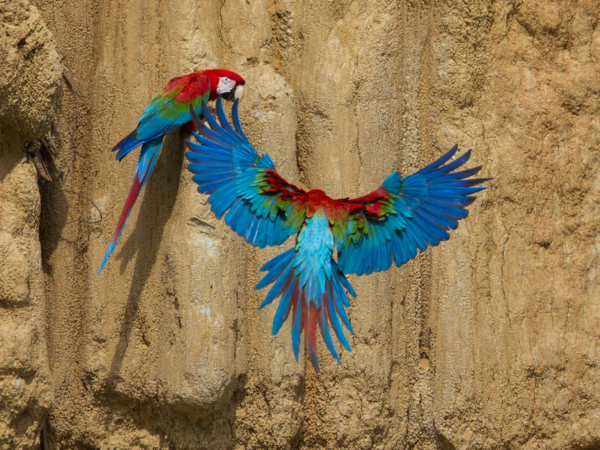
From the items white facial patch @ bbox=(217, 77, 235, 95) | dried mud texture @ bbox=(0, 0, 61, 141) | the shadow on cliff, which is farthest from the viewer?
the shadow on cliff

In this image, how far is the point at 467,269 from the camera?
3.63 meters

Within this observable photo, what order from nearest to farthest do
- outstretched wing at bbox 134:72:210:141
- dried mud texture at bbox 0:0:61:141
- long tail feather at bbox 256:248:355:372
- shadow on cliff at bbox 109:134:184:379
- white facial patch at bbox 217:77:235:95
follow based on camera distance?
long tail feather at bbox 256:248:355:372 < dried mud texture at bbox 0:0:61:141 < outstretched wing at bbox 134:72:210:141 < white facial patch at bbox 217:77:235:95 < shadow on cliff at bbox 109:134:184:379

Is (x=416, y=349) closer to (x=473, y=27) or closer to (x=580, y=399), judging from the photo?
(x=580, y=399)

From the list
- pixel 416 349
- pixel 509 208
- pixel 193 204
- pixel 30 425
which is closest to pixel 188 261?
pixel 193 204

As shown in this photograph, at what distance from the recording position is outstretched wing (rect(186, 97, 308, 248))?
280 cm

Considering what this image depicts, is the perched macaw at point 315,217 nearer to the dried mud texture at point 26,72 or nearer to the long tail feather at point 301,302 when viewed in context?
the long tail feather at point 301,302

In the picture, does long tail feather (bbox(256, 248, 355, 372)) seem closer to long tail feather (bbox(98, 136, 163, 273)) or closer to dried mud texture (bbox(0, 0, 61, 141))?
long tail feather (bbox(98, 136, 163, 273))

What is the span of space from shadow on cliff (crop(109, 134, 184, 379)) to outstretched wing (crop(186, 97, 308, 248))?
Answer: 48 cm

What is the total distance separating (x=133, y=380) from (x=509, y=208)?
1.76 meters

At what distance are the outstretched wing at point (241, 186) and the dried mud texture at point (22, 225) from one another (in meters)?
0.65

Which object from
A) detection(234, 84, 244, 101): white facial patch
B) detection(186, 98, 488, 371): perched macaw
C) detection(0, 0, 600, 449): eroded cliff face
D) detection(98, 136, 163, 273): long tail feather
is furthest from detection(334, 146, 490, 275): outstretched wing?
detection(98, 136, 163, 273): long tail feather

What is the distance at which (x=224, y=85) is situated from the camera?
313 cm

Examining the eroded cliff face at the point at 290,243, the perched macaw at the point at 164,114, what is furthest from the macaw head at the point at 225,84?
the eroded cliff face at the point at 290,243

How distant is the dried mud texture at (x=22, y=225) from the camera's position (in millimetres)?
2934
